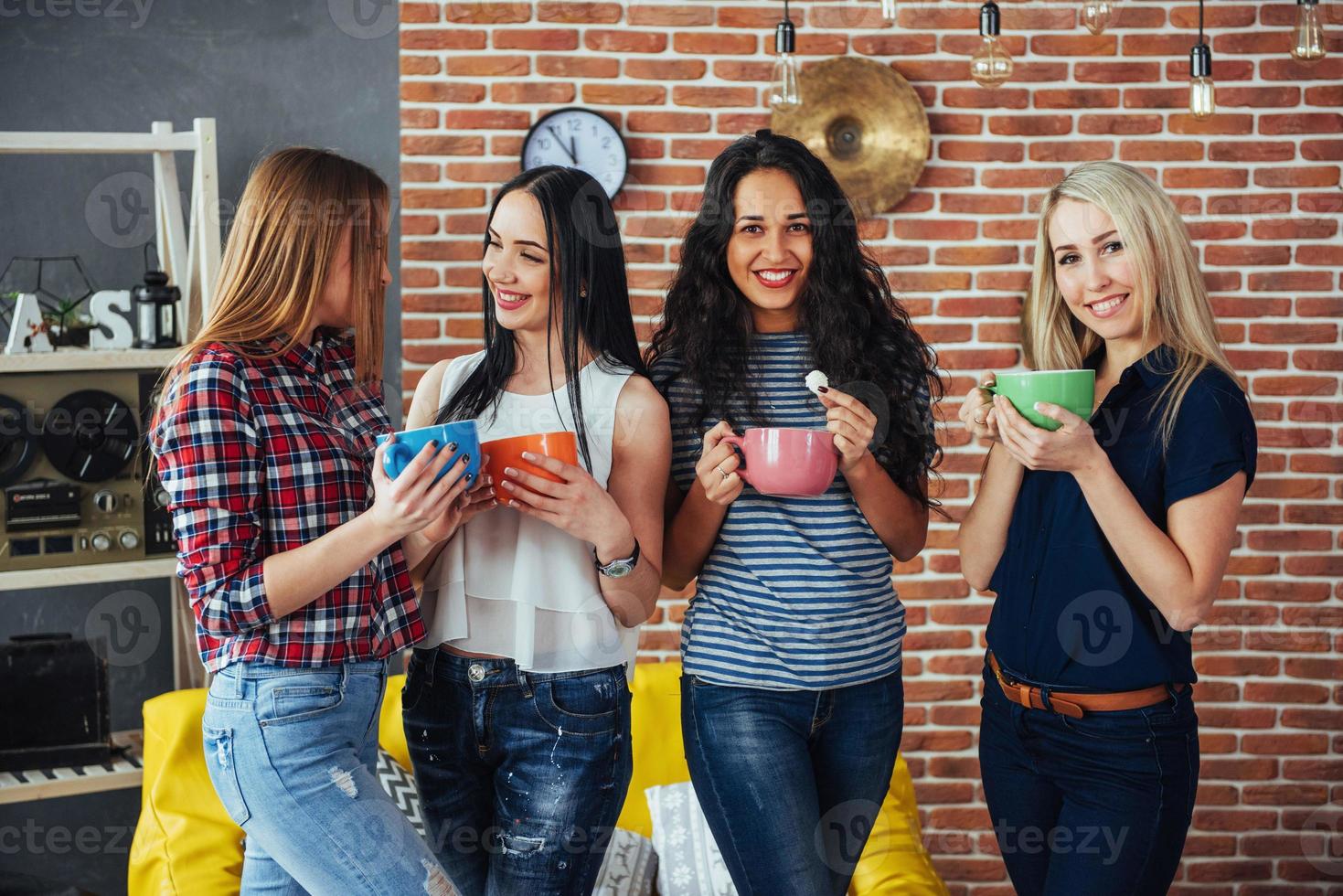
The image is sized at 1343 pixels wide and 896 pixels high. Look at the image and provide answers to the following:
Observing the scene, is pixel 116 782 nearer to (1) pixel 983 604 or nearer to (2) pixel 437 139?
(2) pixel 437 139

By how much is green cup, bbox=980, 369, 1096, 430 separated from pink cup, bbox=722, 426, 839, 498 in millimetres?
214

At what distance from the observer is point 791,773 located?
53.0 inches

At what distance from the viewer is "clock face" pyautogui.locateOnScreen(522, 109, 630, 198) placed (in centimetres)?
281

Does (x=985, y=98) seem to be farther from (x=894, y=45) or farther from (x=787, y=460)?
(x=787, y=460)

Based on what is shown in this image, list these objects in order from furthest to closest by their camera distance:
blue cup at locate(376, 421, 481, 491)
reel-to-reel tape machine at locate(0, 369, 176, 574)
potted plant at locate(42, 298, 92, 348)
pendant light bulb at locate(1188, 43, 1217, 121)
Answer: pendant light bulb at locate(1188, 43, 1217, 121) < potted plant at locate(42, 298, 92, 348) < reel-to-reel tape machine at locate(0, 369, 176, 574) < blue cup at locate(376, 421, 481, 491)

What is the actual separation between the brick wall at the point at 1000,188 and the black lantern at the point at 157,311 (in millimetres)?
589

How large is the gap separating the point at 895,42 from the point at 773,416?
1.75m

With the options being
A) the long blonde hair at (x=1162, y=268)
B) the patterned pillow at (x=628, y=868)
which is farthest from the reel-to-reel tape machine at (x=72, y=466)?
the long blonde hair at (x=1162, y=268)

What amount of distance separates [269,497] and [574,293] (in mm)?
409

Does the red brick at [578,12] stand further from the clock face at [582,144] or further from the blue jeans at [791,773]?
the blue jeans at [791,773]

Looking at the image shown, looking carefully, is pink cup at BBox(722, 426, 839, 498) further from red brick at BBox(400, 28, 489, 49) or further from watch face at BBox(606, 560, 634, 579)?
red brick at BBox(400, 28, 489, 49)

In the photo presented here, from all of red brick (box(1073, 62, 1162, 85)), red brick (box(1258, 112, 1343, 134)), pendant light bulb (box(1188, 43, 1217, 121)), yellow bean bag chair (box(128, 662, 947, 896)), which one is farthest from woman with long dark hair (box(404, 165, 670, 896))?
red brick (box(1258, 112, 1343, 134))

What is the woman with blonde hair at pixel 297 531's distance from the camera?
3.91 ft

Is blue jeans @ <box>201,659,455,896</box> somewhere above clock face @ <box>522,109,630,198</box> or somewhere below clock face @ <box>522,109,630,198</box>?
below
